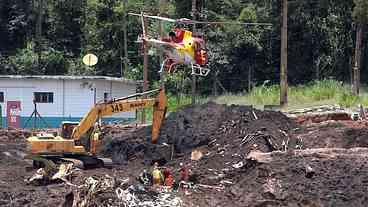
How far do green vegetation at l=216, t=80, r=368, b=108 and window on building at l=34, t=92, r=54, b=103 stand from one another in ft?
32.6

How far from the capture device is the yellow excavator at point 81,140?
Result: 72.6 feet

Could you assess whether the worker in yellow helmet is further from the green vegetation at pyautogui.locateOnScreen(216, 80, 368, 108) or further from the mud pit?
the green vegetation at pyautogui.locateOnScreen(216, 80, 368, 108)

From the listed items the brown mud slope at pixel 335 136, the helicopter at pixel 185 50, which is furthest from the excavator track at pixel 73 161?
the brown mud slope at pixel 335 136

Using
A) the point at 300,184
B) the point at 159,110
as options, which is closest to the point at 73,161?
the point at 159,110

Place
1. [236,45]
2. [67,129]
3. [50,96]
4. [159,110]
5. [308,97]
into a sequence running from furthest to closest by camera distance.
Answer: [236,45], [50,96], [308,97], [159,110], [67,129]

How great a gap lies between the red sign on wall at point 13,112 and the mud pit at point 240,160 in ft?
37.9

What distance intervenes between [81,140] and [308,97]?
60.1ft

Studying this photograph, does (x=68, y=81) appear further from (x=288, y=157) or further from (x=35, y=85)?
(x=288, y=157)

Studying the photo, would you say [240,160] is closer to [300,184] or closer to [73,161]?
[300,184]

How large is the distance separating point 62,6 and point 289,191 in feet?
143

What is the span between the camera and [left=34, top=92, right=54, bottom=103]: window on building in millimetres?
42719

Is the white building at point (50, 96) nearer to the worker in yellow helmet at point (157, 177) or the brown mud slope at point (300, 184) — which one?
the worker in yellow helmet at point (157, 177)

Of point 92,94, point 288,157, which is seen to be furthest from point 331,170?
point 92,94

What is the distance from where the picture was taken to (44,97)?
4294cm
